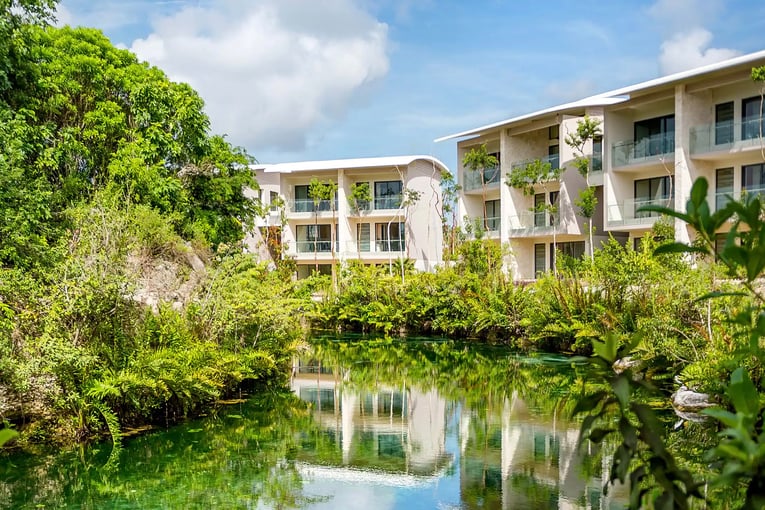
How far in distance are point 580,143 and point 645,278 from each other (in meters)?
11.9

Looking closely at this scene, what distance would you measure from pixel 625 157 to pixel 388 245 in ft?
47.2

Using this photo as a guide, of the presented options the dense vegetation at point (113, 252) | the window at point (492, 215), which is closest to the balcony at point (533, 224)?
the window at point (492, 215)

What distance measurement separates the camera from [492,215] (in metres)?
33.8

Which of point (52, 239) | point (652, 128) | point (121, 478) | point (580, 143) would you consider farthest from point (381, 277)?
point (121, 478)

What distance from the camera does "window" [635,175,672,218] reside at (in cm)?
2519

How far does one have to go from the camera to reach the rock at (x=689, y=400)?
10977 mm

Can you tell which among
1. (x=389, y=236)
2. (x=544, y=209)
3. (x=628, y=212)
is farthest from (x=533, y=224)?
(x=389, y=236)

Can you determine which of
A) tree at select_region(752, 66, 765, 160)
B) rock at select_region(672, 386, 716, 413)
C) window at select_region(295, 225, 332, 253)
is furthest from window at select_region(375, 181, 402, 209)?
rock at select_region(672, 386, 716, 413)

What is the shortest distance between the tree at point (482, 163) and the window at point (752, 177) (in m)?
10.8

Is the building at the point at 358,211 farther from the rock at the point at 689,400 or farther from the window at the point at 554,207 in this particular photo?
the rock at the point at 689,400

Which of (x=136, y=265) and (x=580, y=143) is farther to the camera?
(x=580, y=143)

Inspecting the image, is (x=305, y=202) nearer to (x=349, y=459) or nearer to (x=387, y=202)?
(x=387, y=202)

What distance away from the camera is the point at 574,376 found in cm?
1553

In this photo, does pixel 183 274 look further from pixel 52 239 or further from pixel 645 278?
pixel 645 278
